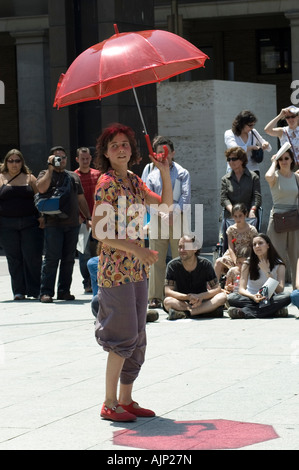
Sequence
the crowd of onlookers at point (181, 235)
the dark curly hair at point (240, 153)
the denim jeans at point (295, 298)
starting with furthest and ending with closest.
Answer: the dark curly hair at point (240, 153) < the crowd of onlookers at point (181, 235) < the denim jeans at point (295, 298)

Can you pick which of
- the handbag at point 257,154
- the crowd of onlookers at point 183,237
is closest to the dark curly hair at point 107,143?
the crowd of onlookers at point 183,237

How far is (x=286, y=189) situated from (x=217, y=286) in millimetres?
1893

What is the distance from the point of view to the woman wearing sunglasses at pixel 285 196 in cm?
1197

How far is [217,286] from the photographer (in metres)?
10.7

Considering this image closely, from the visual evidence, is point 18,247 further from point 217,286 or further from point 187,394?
point 187,394

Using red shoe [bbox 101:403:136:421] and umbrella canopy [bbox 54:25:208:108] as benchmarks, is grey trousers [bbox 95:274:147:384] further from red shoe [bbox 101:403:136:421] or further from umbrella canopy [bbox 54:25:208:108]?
umbrella canopy [bbox 54:25:208:108]

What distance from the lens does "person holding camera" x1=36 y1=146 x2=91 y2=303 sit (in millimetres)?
12500

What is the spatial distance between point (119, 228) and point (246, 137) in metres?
7.04

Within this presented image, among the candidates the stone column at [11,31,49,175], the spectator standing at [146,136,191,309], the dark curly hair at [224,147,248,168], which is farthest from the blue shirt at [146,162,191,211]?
the stone column at [11,31,49,175]

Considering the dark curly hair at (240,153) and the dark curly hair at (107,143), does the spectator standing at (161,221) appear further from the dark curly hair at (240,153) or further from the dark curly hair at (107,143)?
the dark curly hair at (107,143)

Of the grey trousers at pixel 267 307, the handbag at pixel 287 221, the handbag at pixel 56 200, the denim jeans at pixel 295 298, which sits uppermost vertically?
the handbag at pixel 56 200

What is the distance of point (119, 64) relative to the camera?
739 centimetres

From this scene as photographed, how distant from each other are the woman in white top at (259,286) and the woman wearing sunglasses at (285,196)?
1.13 meters

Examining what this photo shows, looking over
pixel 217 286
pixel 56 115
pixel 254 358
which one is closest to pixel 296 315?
pixel 217 286
